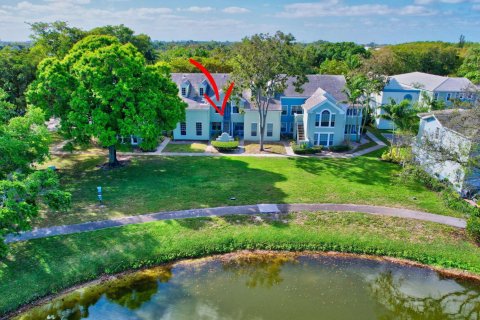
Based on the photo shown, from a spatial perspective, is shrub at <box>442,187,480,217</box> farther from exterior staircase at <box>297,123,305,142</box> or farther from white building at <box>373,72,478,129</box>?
white building at <box>373,72,478,129</box>

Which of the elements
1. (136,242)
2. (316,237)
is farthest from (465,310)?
(136,242)

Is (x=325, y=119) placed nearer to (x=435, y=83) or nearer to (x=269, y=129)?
→ (x=269, y=129)

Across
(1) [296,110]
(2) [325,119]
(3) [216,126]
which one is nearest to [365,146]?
(2) [325,119]

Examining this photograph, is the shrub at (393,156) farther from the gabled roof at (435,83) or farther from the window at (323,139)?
the gabled roof at (435,83)

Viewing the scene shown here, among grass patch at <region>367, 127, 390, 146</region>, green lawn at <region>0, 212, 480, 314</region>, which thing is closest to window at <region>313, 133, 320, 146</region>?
grass patch at <region>367, 127, 390, 146</region>

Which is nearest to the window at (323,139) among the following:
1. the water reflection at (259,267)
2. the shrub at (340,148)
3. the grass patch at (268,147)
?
the shrub at (340,148)

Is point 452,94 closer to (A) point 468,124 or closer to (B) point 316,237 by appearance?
(A) point 468,124
